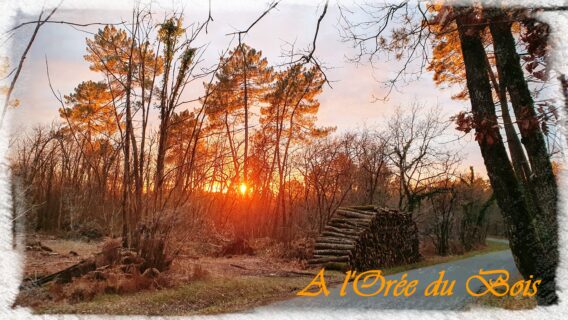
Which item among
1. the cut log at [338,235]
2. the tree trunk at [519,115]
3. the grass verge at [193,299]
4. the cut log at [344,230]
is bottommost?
the grass verge at [193,299]

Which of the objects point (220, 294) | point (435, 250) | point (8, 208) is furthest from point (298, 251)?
point (435, 250)

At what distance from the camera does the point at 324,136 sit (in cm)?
2192

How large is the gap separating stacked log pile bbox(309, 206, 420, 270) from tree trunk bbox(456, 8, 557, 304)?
Result: 21.2ft

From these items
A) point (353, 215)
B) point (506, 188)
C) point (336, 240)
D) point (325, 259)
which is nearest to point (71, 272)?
point (506, 188)

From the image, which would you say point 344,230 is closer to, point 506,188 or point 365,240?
point 365,240

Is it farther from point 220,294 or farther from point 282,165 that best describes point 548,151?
point 282,165

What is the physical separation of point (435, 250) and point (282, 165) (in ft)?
30.5

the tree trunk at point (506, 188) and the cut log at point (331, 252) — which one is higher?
the tree trunk at point (506, 188)

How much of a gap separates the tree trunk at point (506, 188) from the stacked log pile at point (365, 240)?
21.2 ft

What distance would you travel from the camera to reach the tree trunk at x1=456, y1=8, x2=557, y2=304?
4.52 m

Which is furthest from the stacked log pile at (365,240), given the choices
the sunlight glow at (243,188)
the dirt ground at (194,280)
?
the sunlight glow at (243,188)

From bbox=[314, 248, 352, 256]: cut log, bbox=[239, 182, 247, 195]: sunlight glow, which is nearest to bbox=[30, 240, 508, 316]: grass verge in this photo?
bbox=[314, 248, 352, 256]: cut log

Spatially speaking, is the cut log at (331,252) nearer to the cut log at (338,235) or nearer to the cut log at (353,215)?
the cut log at (338,235)

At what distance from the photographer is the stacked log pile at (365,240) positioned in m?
11.2
